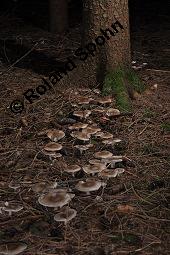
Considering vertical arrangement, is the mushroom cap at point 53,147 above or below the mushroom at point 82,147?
above

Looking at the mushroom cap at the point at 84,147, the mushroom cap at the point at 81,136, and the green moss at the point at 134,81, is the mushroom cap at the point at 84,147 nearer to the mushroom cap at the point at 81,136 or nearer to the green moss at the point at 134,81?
the mushroom cap at the point at 81,136

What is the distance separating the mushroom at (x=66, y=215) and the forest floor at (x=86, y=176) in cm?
8

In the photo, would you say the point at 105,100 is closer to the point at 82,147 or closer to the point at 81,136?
the point at 81,136

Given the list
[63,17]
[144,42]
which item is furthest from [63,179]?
[63,17]

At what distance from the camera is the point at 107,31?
6156 millimetres

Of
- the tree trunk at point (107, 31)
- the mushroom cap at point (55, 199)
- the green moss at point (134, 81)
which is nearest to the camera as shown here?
the mushroom cap at point (55, 199)

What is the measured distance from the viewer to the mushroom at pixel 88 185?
4117 millimetres

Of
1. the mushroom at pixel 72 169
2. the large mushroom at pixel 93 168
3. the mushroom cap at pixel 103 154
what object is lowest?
the mushroom at pixel 72 169

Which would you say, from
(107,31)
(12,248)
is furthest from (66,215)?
(107,31)

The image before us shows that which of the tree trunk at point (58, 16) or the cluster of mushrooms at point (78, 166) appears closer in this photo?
the cluster of mushrooms at point (78, 166)

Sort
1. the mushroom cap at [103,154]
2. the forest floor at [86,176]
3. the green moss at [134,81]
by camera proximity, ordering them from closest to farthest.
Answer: the forest floor at [86,176], the mushroom cap at [103,154], the green moss at [134,81]

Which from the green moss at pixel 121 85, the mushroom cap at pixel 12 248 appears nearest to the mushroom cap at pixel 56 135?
the green moss at pixel 121 85

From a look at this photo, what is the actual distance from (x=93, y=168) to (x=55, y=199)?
709 mm

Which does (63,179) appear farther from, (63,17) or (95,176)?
(63,17)
